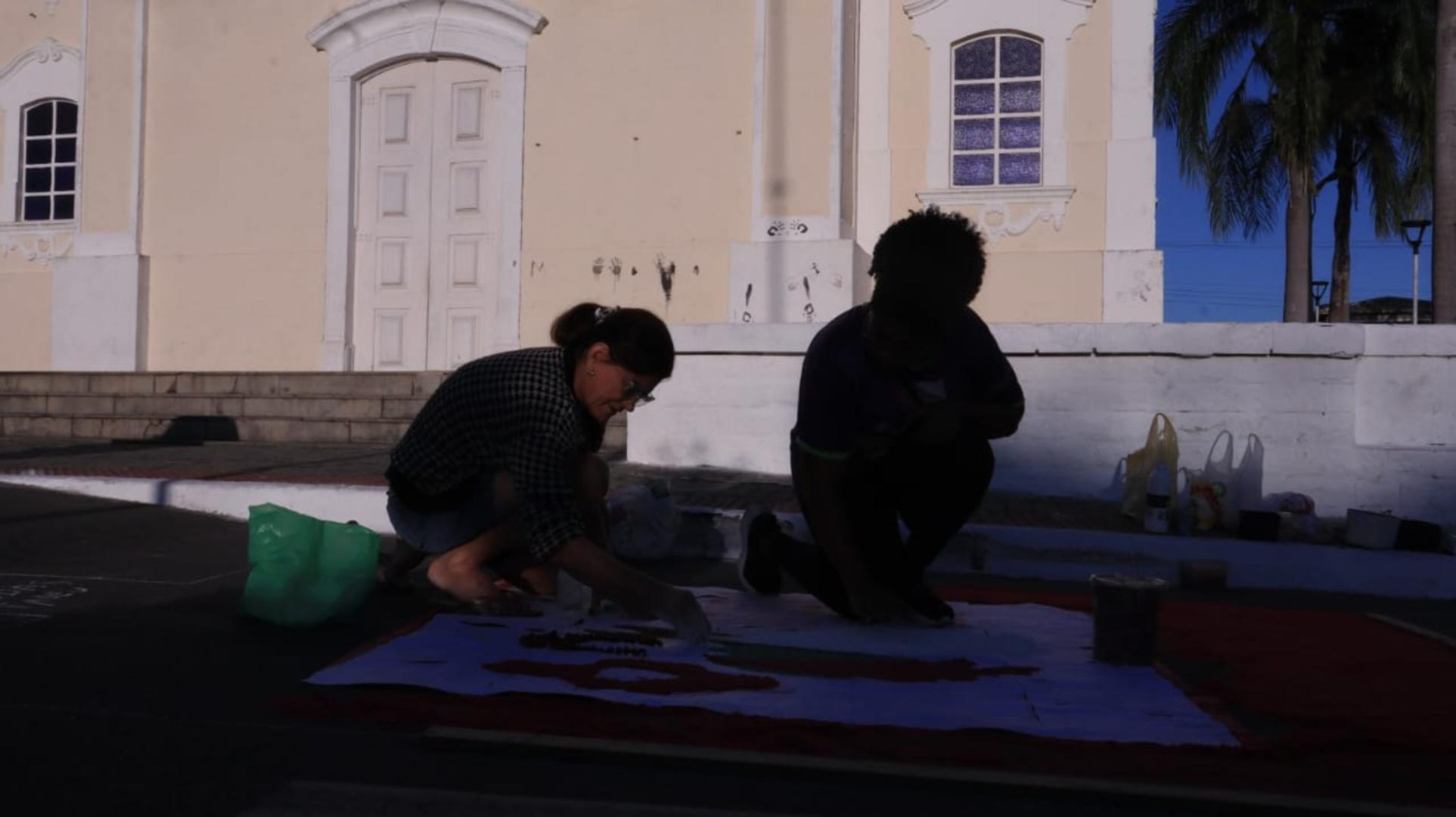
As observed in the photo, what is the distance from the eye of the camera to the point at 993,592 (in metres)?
4.64

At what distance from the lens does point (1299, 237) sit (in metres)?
19.1

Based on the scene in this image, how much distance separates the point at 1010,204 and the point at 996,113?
34.7 inches

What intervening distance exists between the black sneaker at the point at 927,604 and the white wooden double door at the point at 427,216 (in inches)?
335

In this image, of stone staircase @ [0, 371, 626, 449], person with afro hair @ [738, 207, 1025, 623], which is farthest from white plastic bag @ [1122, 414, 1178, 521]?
stone staircase @ [0, 371, 626, 449]

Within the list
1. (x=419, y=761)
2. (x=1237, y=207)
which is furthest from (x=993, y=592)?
(x=1237, y=207)

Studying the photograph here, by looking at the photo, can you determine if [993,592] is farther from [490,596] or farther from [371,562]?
[371,562]

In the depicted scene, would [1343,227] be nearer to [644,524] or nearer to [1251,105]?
[1251,105]

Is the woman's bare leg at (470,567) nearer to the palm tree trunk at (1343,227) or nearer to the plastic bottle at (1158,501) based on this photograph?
the plastic bottle at (1158,501)

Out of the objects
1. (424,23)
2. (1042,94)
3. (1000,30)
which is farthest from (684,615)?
(424,23)

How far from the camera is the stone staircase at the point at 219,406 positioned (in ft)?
31.4

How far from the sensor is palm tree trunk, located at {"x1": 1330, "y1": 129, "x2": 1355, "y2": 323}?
2427cm

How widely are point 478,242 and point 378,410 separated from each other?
9.05 feet

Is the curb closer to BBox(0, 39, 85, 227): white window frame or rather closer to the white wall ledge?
the white wall ledge

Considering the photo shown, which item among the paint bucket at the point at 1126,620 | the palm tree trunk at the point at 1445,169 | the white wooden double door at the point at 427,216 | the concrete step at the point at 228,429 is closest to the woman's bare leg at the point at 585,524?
the paint bucket at the point at 1126,620
